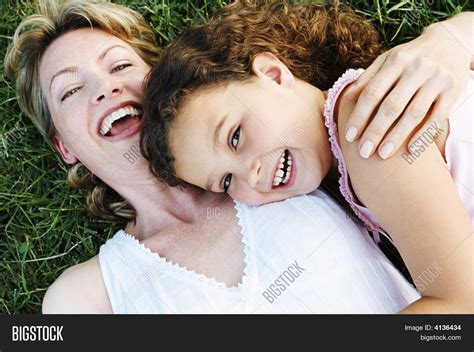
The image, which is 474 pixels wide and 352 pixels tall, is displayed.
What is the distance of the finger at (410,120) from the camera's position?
137 cm

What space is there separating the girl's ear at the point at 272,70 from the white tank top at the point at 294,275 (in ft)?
0.93

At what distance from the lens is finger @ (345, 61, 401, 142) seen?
1401mm

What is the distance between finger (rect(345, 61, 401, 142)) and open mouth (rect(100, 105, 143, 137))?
2.00 feet

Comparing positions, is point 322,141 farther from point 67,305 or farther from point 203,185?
point 67,305

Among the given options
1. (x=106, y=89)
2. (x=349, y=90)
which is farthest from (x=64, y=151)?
(x=349, y=90)

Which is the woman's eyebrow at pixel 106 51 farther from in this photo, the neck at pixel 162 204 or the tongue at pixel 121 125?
the neck at pixel 162 204

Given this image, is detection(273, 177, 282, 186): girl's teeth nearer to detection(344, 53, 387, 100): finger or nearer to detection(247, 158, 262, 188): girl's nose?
detection(247, 158, 262, 188): girl's nose

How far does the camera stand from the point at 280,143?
146cm

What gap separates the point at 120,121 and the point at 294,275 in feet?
2.14

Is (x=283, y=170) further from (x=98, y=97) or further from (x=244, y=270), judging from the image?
(x=98, y=97)

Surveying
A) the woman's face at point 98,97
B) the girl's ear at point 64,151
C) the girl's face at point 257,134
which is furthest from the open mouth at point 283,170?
the girl's ear at point 64,151

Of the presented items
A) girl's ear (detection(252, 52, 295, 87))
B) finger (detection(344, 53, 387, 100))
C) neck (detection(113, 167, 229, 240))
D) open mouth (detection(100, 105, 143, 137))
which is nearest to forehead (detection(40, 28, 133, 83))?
open mouth (detection(100, 105, 143, 137))
